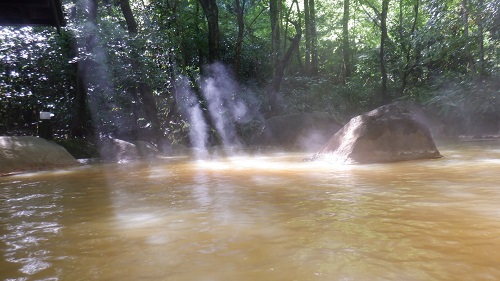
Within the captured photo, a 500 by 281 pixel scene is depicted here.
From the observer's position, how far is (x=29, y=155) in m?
7.02

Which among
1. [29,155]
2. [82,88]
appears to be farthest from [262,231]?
[82,88]

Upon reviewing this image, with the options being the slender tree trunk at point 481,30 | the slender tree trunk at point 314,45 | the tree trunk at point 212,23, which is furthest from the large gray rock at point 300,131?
the slender tree trunk at point 314,45

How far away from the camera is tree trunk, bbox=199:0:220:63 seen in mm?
13469

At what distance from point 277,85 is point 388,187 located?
11.3 m

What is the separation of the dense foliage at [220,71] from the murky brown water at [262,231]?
260 inches

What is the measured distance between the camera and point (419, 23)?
1848cm

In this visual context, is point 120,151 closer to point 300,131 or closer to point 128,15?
point 128,15

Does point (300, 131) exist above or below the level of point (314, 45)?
below

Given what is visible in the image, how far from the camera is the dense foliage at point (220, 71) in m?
9.36

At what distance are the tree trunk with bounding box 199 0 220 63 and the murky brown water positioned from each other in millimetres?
10937

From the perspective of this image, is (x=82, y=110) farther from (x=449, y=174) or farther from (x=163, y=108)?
(x=449, y=174)

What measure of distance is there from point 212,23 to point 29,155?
890 cm

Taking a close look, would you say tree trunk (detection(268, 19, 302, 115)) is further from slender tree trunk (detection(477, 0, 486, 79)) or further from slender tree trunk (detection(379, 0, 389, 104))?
slender tree trunk (detection(477, 0, 486, 79))

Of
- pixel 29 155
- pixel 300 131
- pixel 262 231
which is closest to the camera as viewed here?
pixel 262 231
